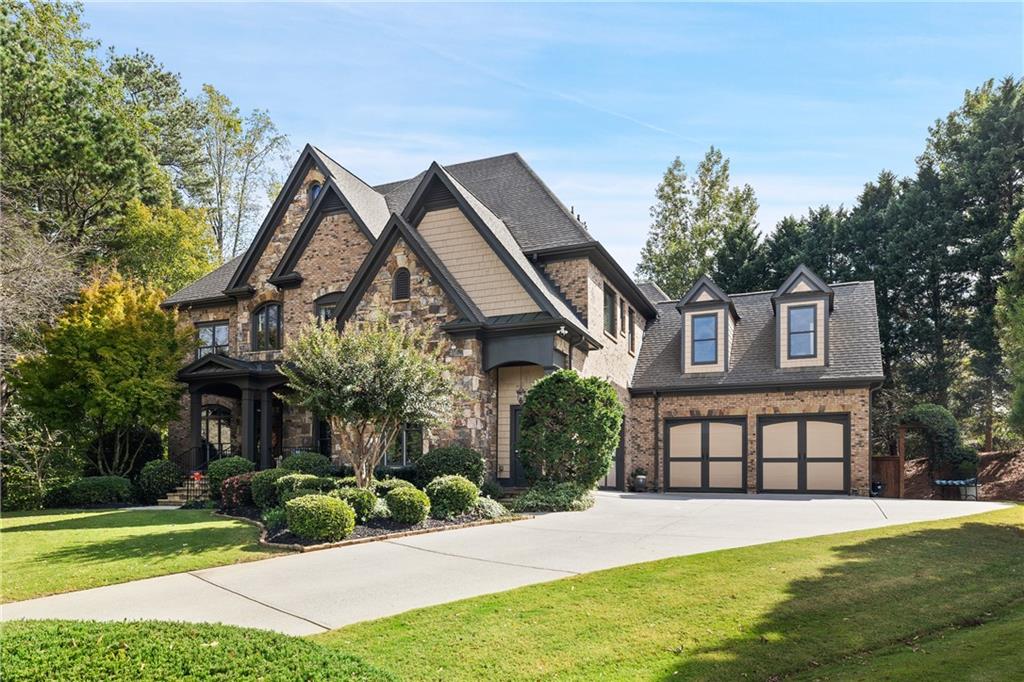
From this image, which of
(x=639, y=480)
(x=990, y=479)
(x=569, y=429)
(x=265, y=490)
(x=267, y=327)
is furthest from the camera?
(x=990, y=479)

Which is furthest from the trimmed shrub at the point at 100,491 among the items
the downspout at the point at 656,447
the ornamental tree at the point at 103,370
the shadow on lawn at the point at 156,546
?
the downspout at the point at 656,447

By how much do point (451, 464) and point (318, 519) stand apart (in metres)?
5.13

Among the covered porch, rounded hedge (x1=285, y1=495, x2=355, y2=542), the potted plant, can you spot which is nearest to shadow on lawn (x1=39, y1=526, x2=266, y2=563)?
rounded hedge (x1=285, y1=495, x2=355, y2=542)

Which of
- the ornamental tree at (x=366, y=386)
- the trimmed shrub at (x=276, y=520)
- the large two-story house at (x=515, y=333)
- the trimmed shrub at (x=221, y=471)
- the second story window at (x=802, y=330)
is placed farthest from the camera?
the second story window at (x=802, y=330)

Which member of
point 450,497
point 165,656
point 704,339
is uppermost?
point 704,339

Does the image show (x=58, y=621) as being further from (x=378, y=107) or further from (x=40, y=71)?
(x=40, y=71)

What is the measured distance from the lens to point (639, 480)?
2208cm

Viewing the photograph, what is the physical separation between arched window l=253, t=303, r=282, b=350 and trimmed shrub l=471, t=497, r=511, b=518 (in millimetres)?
10939

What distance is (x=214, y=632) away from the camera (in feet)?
20.4

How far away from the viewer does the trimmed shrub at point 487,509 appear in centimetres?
1417

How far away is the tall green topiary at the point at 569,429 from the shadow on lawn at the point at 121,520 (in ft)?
22.2

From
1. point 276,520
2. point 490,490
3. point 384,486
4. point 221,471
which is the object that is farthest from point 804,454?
point 221,471

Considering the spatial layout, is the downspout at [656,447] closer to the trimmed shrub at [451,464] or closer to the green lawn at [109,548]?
the trimmed shrub at [451,464]

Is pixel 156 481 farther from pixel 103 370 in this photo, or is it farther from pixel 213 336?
pixel 213 336
